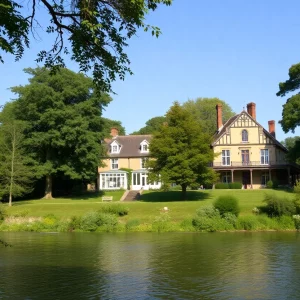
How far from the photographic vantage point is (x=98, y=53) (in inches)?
334

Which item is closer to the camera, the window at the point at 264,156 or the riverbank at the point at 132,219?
the riverbank at the point at 132,219

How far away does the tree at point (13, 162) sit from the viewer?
4144 centimetres

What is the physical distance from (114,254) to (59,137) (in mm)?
26974

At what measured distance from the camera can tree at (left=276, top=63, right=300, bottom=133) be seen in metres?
44.8

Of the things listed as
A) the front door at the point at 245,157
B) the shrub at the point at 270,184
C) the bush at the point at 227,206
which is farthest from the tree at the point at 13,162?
the shrub at the point at 270,184

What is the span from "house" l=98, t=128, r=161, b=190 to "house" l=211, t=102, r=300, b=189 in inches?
379

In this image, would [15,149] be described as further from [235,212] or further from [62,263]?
[62,263]

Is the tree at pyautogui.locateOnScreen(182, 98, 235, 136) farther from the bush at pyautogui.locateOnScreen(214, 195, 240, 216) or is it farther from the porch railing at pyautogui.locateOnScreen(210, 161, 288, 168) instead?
the bush at pyautogui.locateOnScreen(214, 195, 240, 216)

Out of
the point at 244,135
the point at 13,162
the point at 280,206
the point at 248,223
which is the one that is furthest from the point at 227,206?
the point at 244,135

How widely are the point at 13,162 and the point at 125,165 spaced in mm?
18746

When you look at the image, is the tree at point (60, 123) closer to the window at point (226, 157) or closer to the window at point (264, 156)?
the window at point (226, 157)

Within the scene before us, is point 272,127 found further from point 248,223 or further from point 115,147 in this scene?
point 248,223

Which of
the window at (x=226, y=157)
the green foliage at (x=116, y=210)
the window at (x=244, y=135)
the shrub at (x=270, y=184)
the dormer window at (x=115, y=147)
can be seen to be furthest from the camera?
the dormer window at (x=115, y=147)

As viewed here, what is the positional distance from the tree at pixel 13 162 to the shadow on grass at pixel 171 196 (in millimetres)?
12684
